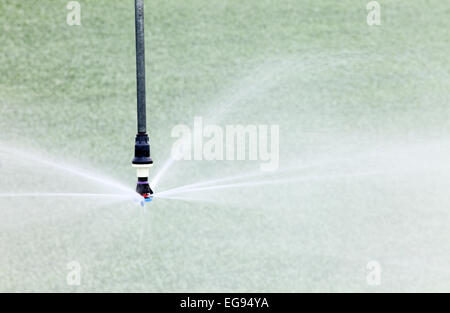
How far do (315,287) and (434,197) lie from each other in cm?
65

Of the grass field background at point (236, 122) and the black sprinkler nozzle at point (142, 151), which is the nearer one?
the black sprinkler nozzle at point (142, 151)

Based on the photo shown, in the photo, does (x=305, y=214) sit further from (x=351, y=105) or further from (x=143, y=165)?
(x=143, y=165)

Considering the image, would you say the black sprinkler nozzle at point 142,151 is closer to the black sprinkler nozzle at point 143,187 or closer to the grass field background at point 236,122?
the black sprinkler nozzle at point 143,187

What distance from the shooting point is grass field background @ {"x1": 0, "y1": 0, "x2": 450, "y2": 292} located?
2422 mm

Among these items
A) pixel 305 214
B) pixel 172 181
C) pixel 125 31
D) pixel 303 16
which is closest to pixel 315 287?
pixel 305 214

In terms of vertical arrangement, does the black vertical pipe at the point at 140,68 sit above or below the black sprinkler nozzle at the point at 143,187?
above

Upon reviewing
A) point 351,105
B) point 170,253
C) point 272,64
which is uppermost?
point 272,64

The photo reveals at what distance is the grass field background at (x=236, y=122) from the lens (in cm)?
242

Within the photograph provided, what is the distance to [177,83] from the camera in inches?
97.0

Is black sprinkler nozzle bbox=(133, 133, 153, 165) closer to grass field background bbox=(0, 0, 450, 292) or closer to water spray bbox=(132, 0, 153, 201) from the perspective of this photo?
water spray bbox=(132, 0, 153, 201)

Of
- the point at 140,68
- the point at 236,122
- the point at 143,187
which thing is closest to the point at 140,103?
the point at 140,68

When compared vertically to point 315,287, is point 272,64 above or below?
above

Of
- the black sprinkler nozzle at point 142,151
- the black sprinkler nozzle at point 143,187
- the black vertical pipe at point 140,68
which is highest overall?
the black vertical pipe at point 140,68

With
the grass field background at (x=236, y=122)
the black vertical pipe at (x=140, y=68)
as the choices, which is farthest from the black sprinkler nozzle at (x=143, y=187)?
the grass field background at (x=236, y=122)
